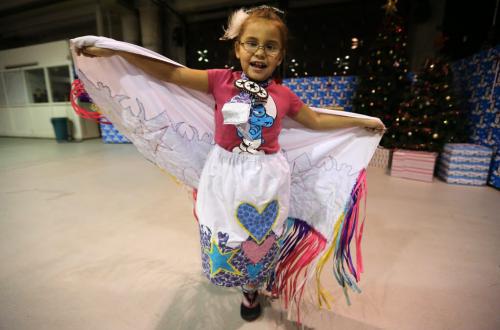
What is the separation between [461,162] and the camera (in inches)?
117

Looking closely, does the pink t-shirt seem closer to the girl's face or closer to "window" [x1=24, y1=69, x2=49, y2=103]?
the girl's face

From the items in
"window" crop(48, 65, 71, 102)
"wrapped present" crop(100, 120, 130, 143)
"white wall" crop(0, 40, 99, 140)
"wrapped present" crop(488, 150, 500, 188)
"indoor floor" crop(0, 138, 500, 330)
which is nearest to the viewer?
"indoor floor" crop(0, 138, 500, 330)

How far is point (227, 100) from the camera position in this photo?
90 cm

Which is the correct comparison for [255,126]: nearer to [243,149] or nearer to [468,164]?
[243,149]

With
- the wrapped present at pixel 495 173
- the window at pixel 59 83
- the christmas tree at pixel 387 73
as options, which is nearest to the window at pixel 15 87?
the window at pixel 59 83

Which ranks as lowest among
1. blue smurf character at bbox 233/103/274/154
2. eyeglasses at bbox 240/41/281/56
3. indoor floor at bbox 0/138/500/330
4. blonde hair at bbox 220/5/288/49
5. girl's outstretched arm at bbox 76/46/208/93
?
indoor floor at bbox 0/138/500/330

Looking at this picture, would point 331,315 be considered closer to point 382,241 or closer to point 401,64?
point 382,241

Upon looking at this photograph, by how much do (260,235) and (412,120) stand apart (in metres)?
3.21

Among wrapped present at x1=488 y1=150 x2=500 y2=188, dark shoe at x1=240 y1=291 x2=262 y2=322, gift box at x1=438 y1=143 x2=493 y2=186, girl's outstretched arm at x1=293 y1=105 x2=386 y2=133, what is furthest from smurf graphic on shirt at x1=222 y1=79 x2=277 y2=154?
wrapped present at x1=488 y1=150 x2=500 y2=188

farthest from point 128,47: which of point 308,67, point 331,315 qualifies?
point 308,67

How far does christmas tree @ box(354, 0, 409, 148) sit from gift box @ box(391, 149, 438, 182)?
25.2 inches

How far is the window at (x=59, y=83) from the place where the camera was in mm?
6418

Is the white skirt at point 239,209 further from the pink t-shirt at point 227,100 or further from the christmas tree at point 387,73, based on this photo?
the christmas tree at point 387,73

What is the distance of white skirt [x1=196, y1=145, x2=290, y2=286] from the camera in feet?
2.88
